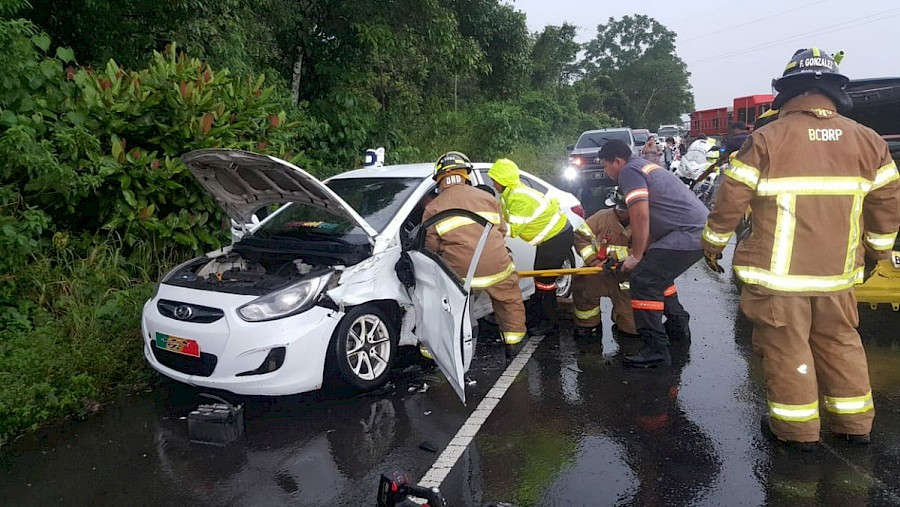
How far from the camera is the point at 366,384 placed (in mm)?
4570

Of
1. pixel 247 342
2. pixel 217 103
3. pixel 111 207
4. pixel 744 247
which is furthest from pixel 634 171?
pixel 111 207

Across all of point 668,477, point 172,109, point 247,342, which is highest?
point 172,109

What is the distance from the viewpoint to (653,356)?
5.12 meters

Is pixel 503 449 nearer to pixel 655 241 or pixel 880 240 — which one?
pixel 655 241

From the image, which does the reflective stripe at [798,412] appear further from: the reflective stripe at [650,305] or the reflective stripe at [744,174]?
the reflective stripe at [650,305]

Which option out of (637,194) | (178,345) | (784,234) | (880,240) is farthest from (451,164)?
(880,240)

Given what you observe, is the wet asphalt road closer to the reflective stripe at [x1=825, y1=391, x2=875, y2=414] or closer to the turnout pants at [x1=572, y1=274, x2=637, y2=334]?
the reflective stripe at [x1=825, y1=391, x2=875, y2=414]

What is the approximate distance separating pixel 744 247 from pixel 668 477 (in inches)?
52.2

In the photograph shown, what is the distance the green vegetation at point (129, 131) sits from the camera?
17.4 ft

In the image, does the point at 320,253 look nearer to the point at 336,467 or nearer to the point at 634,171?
the point at 336,467

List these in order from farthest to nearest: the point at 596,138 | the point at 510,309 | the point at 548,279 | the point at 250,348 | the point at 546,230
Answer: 1. the point at 596,138
2. the point at 548,279
3. the point at 546,230
4. the point at 510,309
5. the point at 250,348

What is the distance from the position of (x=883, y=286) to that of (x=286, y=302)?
443 cm

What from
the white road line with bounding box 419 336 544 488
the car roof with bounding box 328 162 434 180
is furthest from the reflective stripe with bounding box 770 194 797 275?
the car roof with bounding box 328 162 434 180

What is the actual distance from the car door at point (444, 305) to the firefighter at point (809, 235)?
155 centimetres
